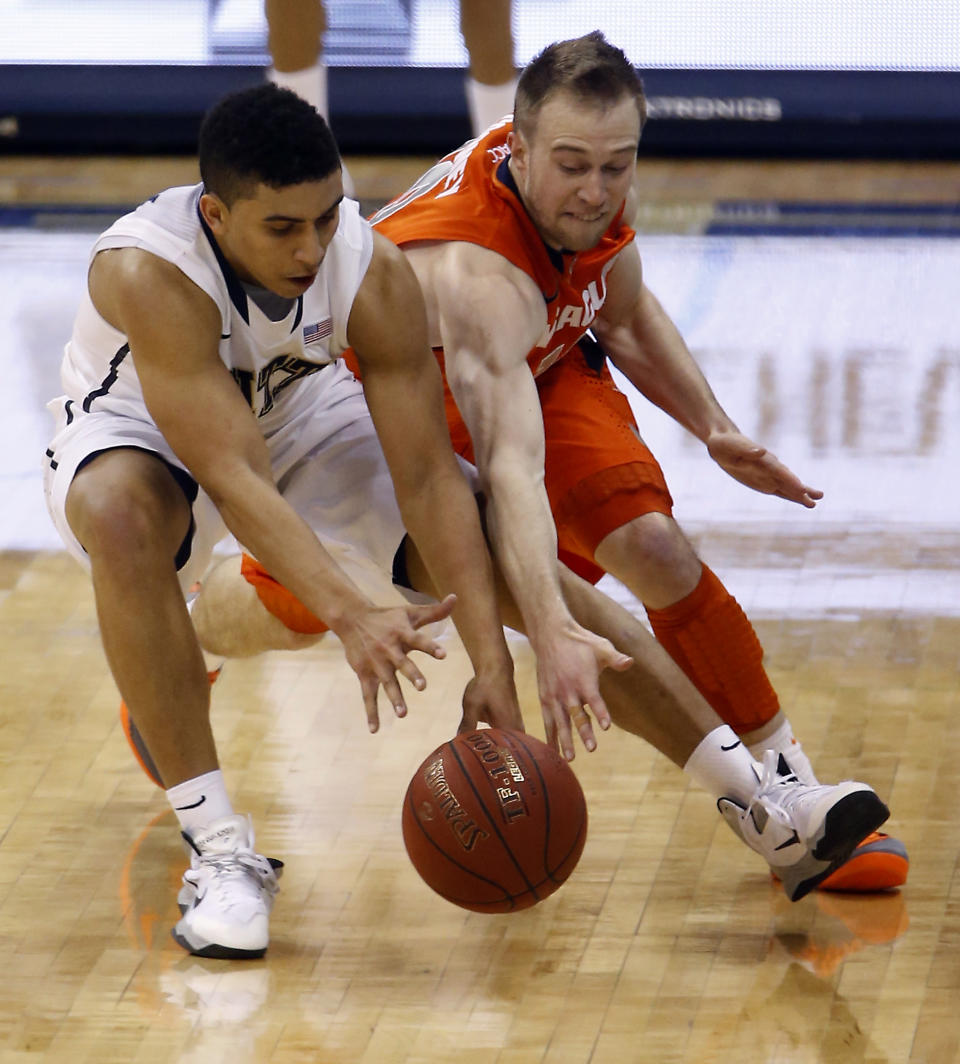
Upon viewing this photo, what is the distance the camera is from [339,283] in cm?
284

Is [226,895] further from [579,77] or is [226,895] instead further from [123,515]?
[579,77]

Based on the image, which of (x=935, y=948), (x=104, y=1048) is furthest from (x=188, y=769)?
(x=935, y=948)

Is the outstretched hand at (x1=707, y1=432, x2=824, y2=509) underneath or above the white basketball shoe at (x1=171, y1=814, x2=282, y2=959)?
above

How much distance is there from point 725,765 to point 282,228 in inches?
42.8

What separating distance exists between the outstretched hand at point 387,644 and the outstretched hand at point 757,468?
0.86 meters

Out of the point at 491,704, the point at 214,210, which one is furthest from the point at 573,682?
the point at 214,210

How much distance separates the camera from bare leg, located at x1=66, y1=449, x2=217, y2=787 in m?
2.71

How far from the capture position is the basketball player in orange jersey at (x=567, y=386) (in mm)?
2875

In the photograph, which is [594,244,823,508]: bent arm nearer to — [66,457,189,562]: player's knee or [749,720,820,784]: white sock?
[749,720,820,784]: white sock

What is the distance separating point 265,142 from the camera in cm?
255

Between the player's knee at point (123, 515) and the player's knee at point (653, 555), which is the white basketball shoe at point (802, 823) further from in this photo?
the player's knee at point (123, 515)

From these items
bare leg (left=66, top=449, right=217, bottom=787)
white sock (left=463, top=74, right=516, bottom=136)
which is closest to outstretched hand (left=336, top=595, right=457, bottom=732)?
bare leg (left=66, top=449, right=217, bottom=787)

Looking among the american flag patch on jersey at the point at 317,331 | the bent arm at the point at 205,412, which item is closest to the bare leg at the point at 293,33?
the american flag patch on jersey at the point at 317,331

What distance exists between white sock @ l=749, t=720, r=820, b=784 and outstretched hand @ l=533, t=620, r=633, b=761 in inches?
21.7
